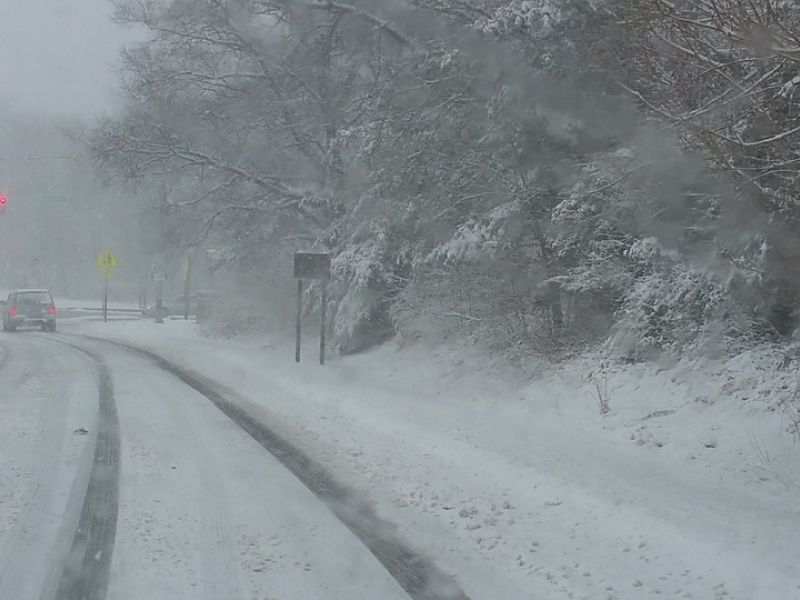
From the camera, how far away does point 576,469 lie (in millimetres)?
8812

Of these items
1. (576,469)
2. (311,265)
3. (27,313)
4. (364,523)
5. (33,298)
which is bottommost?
(364,523)

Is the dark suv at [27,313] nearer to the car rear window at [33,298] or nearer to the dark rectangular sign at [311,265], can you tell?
the car rear window at [33,298]

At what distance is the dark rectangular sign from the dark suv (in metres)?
19.8

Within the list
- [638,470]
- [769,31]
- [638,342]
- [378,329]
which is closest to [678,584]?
[638,470]

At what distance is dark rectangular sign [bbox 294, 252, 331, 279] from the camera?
19.5 metres

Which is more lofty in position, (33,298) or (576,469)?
(33,298)

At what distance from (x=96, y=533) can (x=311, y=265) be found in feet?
43.2

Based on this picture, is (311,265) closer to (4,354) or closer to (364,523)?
(4,354)

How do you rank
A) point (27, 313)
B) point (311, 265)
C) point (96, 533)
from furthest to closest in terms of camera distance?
point (27, 313) → point (311, 265) → point (96, 533)

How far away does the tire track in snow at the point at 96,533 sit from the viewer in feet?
18.0

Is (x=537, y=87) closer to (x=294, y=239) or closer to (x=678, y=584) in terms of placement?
(x=678, y=584)

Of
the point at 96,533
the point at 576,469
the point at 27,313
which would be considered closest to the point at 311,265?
the point at 576,469

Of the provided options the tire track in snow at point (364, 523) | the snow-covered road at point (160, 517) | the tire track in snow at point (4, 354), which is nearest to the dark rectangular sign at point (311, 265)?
the tire track in snow at point (4, 354)

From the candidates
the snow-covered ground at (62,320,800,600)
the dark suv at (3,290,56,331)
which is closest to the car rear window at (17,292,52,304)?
the dark suv at (3,290,56,331)
